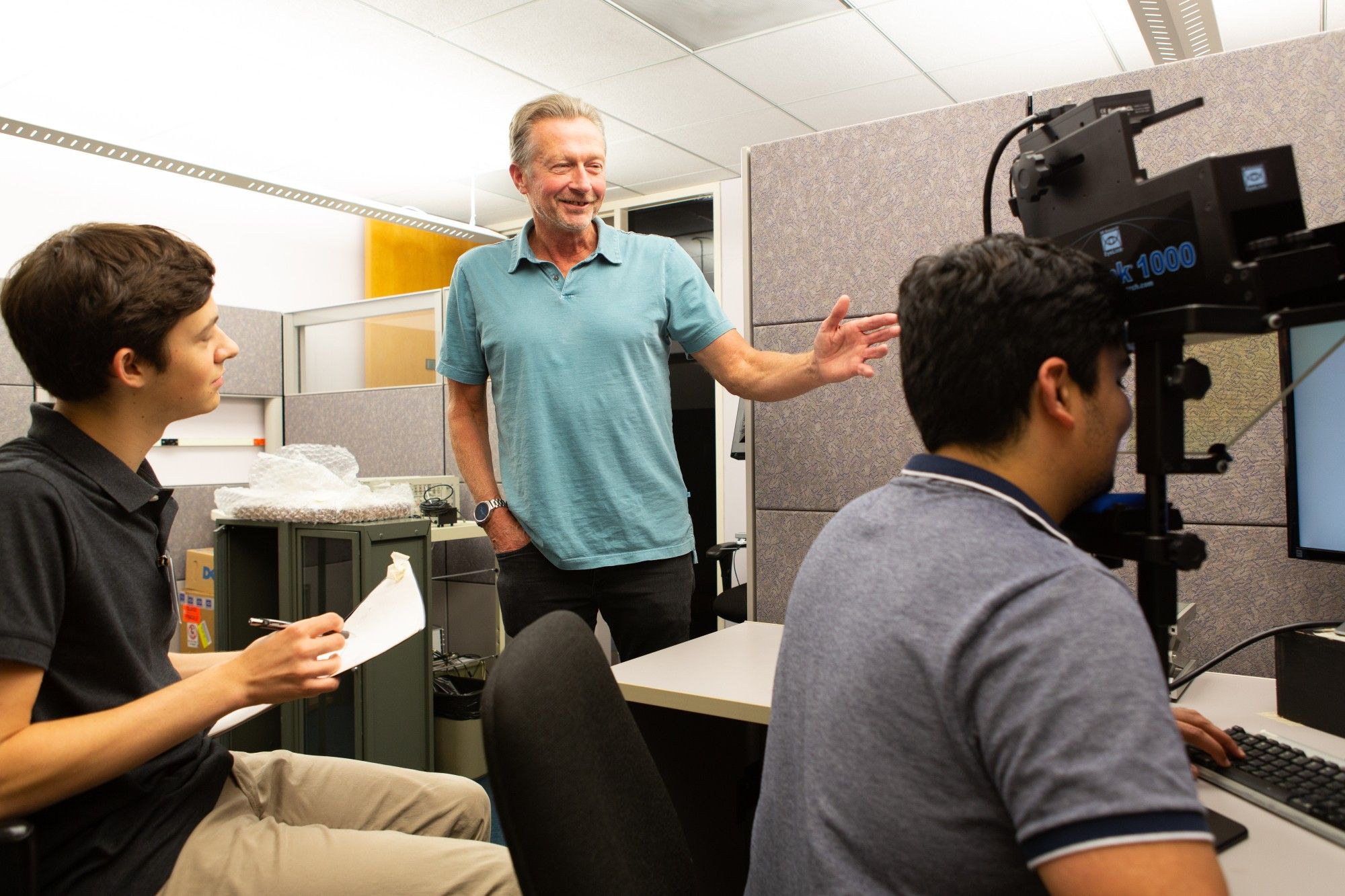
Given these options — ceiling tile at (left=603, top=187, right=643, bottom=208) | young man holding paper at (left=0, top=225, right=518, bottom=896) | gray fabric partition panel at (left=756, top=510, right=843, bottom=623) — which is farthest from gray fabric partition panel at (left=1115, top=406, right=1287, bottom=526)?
ceiling tile at (left=603, top=187, right=643, bottom=208)

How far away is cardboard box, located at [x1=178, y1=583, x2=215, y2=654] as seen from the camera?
2555mm

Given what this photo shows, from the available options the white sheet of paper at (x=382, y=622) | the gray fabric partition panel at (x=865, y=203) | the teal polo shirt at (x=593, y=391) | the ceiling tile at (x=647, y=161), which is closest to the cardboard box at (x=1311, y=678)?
the gray fabric partition panel at (x=865, y=203)

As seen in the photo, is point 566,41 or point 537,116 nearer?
point 537,116

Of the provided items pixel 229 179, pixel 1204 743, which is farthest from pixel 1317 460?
pixel 229 179

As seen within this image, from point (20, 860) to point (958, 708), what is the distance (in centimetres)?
70

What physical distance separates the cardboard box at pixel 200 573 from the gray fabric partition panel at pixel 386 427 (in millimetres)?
677

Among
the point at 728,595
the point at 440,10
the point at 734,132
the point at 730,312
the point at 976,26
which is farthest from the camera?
the point at 730,312

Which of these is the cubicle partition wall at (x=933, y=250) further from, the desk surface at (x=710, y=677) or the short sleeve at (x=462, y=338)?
the short sleeve at (x=462, y=338)

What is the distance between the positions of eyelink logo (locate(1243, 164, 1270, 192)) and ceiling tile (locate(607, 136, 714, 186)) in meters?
3.72

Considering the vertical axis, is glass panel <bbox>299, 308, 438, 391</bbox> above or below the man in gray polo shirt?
above

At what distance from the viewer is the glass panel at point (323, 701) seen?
7.38 ft

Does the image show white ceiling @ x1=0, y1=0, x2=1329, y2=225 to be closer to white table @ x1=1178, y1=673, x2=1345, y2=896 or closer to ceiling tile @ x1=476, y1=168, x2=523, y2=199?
ceiling tile @ x1=476, y1=168, x2=523, y2=199

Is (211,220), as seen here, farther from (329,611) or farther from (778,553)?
(778,553)

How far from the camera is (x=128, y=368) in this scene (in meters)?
0.89
